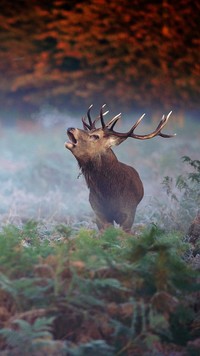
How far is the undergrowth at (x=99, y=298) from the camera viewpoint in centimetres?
292

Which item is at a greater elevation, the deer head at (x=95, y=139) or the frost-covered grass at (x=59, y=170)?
the frost-covered grass at (x=59, y=170)

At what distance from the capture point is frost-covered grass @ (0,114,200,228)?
6910 millimetres

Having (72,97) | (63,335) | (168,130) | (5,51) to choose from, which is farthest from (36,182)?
(63,335)

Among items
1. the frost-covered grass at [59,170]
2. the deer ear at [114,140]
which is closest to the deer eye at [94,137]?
the deer ear at [114,140]

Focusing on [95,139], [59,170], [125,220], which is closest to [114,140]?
[95,139]

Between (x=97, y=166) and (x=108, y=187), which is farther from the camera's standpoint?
(x=108, y=187)

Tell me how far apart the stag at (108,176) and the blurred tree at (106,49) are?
650mm

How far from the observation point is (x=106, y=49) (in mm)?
5574

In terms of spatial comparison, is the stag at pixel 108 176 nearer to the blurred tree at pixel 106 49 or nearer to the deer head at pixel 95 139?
the deer head at pixel 95 139

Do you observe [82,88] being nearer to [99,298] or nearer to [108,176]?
[108,176]

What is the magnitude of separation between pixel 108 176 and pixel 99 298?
97.1 inches

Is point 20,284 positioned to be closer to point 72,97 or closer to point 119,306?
point 119,306

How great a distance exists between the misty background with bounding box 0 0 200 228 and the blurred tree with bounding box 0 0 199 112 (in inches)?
→ 0.4

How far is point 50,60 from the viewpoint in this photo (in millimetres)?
6234
